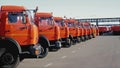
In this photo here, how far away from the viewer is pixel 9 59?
13.5 m

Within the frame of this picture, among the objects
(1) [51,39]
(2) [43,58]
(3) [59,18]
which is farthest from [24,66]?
(3) [59,18]

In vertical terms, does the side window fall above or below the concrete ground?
above

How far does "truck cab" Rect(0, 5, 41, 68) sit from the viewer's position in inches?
533

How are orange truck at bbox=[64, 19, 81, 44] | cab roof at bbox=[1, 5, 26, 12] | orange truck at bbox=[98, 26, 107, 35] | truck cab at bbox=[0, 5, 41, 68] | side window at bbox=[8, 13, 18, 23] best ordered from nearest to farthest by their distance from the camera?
truck cab at bbox=[0, 5, 41, 68]
side window at bbox=[8, 13, 18, 23]
cab roof at bbox=[1, 5, 26, 12]
orange truck at bbox=[64, 19, 81, 44]
orange truck at bbox=[98, 26, 107, 35]

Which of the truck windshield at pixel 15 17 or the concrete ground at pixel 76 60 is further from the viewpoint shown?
the concrete ground at pixel 76 60

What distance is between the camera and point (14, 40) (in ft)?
44.7

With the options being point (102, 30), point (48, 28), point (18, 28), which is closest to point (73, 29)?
point (48, 28)

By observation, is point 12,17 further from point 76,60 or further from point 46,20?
point 46,20

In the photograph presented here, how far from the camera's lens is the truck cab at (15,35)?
13531 mm

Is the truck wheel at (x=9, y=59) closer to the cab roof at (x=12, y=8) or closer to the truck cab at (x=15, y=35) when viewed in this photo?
the truck cab at (x=15, y=35)

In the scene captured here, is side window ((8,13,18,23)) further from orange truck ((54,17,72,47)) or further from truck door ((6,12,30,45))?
orange truck ((54,17,72,47))

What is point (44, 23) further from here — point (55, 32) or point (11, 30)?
point (11, 30)

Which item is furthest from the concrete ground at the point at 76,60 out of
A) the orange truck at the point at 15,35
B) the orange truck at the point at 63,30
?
the orange truck at the point at 63,30

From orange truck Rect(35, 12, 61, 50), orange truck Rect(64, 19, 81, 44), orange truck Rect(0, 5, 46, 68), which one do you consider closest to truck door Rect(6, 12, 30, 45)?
orange truck Rect(0, 5, 46, 68)
